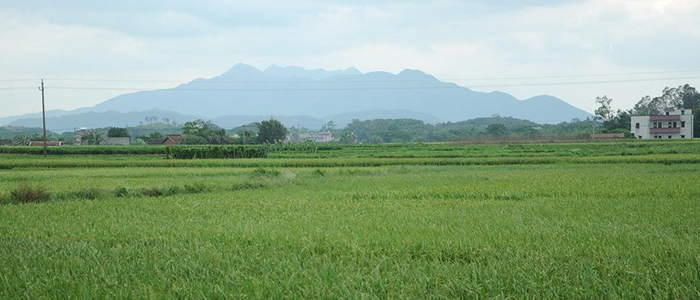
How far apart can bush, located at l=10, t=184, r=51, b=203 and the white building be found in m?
87.7

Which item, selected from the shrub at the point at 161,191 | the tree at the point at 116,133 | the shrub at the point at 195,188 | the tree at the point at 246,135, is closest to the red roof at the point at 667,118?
the tree at the point at 246,135

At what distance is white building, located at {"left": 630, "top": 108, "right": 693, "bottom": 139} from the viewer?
8419 cm

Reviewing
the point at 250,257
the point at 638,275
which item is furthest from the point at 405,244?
the point at 638,275

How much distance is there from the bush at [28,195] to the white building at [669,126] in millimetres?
87662

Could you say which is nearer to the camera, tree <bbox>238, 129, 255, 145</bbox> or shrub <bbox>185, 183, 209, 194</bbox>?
shrub <bbox>185, 183, 209, 194</bbox>

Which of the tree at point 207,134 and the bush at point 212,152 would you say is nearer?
the bush at point 212,152

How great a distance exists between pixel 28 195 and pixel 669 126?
8989cm

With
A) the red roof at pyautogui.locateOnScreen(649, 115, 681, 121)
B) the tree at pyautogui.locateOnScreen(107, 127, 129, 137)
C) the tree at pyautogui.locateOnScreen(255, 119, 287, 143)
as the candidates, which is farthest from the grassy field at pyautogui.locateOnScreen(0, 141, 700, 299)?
the tree at pyautogui.locateOnScreen(107, 127, 129, 137)

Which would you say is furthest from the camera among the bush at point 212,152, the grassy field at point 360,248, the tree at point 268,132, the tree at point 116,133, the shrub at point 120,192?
the tree at point 116,133

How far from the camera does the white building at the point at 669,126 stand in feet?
276

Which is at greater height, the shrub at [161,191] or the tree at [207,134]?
the tree at [207,134]

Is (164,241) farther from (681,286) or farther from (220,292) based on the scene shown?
(681,286)

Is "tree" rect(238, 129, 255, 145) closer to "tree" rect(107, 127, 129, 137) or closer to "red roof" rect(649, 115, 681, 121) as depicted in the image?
"tree" rect(107, 127, 129, 137)

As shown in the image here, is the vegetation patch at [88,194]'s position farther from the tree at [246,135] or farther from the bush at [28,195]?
the tree at [246,135]
